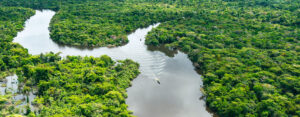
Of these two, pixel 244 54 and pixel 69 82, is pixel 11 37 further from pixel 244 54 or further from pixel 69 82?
pixel 244 54

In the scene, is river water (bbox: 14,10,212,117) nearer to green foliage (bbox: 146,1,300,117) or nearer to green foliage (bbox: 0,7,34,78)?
green foliage (bbox: 146,1,300,117)

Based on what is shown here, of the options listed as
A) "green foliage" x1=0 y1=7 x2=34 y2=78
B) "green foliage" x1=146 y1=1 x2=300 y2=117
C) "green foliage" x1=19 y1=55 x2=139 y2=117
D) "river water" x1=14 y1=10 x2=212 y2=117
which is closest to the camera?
"green foliage" x1=19 y1=55 x2=139 y2=117

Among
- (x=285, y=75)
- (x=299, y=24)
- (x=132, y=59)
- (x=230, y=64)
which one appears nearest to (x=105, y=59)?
(x=132, y=59)

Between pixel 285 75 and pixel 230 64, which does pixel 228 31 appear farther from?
pixel 285 75

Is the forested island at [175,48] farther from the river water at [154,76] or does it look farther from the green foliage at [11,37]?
the river water at [154,76]

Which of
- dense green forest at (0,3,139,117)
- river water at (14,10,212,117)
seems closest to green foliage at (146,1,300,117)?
river water at (14,10,212,117)

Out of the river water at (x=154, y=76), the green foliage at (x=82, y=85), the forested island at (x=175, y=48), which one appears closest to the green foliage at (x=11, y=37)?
the forested island at (x=175, y=48)

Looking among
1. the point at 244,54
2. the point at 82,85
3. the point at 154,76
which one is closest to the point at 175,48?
the point at 154,76
